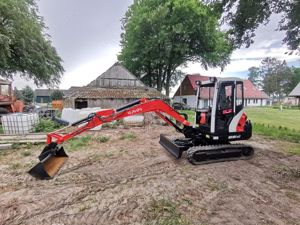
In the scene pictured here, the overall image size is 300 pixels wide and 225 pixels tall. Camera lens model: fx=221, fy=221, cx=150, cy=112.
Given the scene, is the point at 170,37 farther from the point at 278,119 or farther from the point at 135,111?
the point at 135,111

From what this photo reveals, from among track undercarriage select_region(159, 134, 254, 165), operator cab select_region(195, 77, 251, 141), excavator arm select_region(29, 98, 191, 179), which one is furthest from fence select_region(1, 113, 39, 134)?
operator cab select_region(195, 77, 251, 141)

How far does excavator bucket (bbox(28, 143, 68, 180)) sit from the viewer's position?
14.9 ft

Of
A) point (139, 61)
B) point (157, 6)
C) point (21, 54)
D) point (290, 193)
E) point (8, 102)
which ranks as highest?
point (157, 6)

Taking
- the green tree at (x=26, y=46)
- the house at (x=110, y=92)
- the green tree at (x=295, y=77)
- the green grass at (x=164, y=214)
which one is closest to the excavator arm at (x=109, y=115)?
the green grass at (x=164, y=214)

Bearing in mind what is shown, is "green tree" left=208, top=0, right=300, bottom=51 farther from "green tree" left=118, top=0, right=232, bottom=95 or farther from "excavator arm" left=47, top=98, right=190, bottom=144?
"green tree" left=118, top=0, right=232, bottom=95

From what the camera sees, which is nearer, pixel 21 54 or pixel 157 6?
pixel 21 54

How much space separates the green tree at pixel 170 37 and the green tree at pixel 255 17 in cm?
1549

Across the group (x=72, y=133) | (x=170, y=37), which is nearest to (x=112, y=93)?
(x=170, y=37)

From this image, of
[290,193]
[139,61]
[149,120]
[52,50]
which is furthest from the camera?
[139,61]

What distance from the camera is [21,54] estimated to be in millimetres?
14406

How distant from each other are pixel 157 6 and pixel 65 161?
2605cm

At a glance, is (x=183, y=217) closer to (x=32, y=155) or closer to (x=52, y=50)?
(x=32, y=155)

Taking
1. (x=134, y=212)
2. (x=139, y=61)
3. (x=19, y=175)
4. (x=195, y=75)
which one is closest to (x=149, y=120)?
(x=19, y=175)

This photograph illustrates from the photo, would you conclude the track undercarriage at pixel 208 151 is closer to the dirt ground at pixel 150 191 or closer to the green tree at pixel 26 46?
the dirt ground at pixel 150 191
